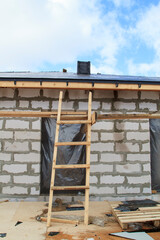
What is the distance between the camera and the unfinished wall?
4.81 m

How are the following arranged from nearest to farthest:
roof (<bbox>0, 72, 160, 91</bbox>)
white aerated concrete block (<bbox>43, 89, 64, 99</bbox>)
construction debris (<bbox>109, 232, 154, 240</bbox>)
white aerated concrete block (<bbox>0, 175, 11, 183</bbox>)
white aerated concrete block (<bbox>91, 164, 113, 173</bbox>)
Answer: construction debris (<bbox>109, 232, 154, 240</bbox>), roof (<bbox>0, 72, 160, 91</bbox>), white aerated concrete block (<bbox>0, 175, 11, 183</bbox>), white aerated concrete block (<bbox>91, 164, 113, 173</bbox>), white aerated concrete block (<bbox>43, 89, 64, 99</bbox>)

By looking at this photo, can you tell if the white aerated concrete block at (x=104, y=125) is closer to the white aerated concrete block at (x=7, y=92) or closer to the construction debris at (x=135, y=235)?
the white aerated concrete block at (x=7, y=92)

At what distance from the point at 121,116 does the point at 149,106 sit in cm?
152

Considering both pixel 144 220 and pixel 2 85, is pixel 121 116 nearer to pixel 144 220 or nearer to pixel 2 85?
pixel 144 220

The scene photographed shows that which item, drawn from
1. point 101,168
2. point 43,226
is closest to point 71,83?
point 101,168

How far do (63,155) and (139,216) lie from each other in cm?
220

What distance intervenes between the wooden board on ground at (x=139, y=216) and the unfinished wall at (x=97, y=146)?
1.18 metres

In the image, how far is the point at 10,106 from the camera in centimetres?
496

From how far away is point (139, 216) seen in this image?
3377mm

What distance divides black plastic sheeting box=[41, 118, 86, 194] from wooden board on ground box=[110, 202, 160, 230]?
4.76 feet

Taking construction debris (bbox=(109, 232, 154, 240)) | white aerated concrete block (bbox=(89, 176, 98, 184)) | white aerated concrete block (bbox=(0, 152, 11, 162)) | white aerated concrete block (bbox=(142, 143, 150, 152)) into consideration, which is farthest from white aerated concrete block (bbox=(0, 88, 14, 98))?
construction debris (bbox=(109, 232, 154, 240))

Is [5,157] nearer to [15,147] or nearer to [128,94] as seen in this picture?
[15,147]

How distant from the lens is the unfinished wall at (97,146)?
481 cm

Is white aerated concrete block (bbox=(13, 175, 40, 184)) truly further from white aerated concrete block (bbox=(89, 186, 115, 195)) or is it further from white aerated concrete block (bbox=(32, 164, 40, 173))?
white aerated concrete block (bbox=(89, 186, 115, 195))
